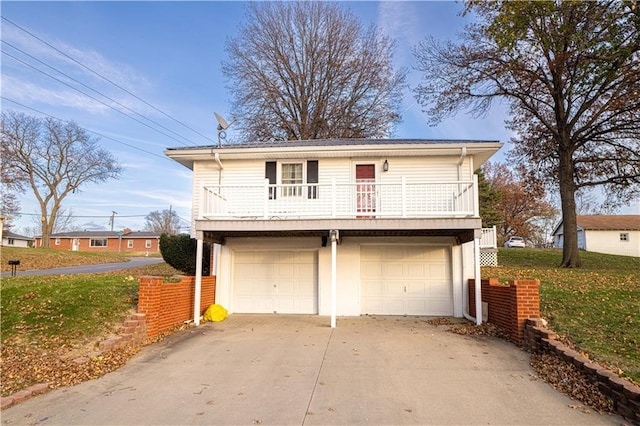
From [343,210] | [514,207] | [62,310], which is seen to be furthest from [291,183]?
[514,207]

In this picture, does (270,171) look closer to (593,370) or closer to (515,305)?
(515,305)

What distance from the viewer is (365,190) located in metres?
11.3

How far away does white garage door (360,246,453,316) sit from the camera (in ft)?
37.2

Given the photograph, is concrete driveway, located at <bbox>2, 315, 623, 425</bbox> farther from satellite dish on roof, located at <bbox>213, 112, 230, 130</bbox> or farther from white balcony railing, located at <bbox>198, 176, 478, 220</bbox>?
satellite dish on roof, located at <bbox>213, 112, 230, 130</bbox>

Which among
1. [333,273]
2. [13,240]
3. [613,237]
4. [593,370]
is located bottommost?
[593,370]

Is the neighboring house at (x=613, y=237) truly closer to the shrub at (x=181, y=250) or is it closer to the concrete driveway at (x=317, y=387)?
the concrete driveway at (x=317, y=387)

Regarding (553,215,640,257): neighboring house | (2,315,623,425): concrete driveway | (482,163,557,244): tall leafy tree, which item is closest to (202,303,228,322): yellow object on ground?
(2,315,623,425): concrete driveway

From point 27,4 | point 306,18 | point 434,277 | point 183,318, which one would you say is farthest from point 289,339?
point 306,18

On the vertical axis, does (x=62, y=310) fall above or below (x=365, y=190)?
below

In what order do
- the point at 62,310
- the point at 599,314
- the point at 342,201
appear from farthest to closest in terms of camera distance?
→ the point at 342,201 < the point at 62,310 < the point at 599,314

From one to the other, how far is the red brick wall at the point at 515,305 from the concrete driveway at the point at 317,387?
0.42 meters

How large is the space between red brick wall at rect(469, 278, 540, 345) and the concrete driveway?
0.42 metres

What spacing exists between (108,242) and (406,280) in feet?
189

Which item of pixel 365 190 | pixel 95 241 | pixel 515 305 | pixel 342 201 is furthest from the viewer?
pixel 95 241
